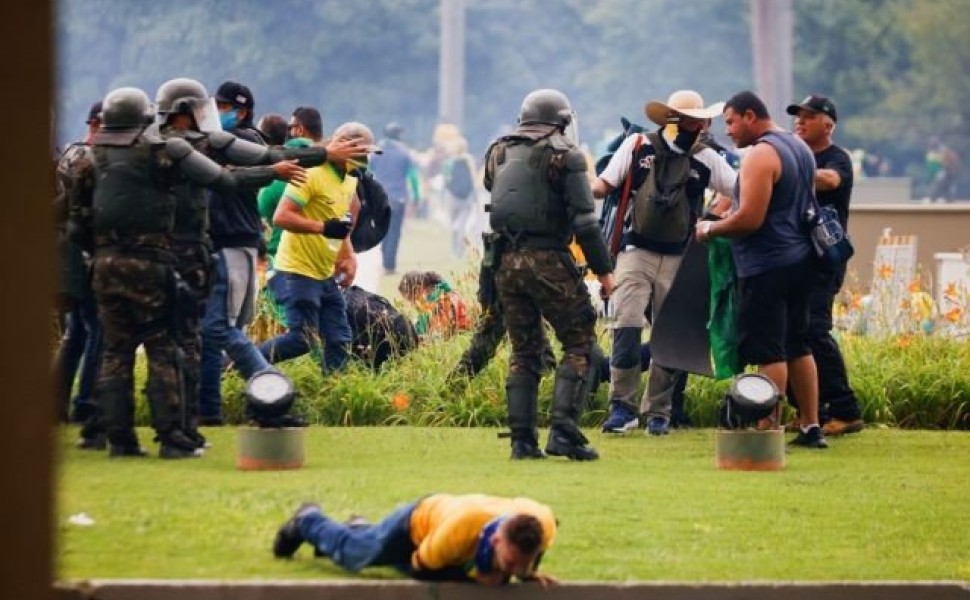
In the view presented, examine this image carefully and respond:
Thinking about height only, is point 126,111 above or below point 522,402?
above

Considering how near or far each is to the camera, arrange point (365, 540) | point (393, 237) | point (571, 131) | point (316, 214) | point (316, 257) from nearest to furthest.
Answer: point (365, 540)
point (571, 131)
point (316, 214)
point (316, 257)
point (393, 237)

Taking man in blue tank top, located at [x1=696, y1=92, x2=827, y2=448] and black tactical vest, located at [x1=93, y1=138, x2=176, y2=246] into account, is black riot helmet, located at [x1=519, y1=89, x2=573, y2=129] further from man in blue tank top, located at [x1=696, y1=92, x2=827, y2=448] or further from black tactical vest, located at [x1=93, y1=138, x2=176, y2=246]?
black tactical vest, located at [x1=93, y1=138, x2=176, y2=246]

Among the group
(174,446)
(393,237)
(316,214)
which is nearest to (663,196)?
(316,214)

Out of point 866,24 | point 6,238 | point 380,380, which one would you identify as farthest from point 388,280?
→ point 866,24

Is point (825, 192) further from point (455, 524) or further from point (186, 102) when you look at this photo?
point (455, 524)

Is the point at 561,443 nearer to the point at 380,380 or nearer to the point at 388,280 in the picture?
the point at 380,380

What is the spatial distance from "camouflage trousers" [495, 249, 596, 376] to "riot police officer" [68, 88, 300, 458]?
152cm

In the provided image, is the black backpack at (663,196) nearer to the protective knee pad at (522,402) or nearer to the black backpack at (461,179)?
the protective knee pad at (522,402)

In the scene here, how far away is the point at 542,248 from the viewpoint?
39.4ft

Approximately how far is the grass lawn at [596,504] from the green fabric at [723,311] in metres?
0.54

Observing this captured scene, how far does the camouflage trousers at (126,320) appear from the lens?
11.6 m

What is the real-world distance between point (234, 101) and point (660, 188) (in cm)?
261

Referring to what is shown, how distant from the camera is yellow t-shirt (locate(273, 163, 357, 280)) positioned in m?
13.6

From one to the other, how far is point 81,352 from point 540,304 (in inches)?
108
